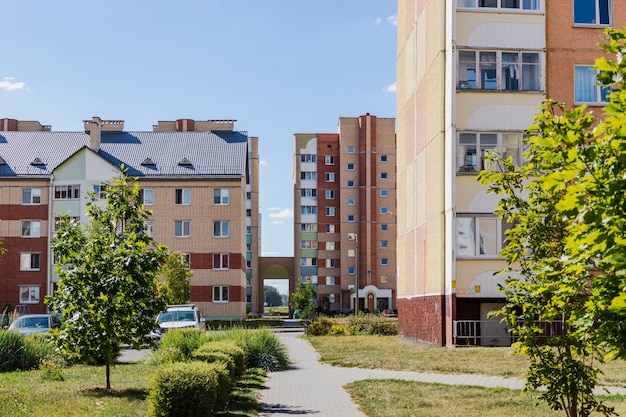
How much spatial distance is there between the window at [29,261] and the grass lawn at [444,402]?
4926cm

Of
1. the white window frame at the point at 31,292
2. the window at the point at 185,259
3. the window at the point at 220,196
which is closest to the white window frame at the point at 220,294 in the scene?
the window at the point at 185,259

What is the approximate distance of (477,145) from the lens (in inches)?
1128

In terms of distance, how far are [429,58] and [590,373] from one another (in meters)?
24.6

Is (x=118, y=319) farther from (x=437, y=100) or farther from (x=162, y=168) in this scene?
(x=162, y=168)

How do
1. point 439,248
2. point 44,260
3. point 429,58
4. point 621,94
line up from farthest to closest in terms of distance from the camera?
point 44,260
point 429,58
point 439,248
point 621,94

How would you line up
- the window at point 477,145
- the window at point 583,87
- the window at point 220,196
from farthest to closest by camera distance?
the window at point 220,196
the window at point 583,87
the window at point 477,145

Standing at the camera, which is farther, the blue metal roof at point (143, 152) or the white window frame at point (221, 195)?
the blue metal roof at point (143, 152)

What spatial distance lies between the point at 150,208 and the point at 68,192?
6713 millimetres

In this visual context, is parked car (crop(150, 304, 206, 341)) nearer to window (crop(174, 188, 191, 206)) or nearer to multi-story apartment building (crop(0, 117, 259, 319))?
multi-story apartment building (crop(0, 117, 259, 319))

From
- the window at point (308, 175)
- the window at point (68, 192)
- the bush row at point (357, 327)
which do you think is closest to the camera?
the bush row at point (357, 327)

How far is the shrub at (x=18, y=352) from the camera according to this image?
66.7 ft

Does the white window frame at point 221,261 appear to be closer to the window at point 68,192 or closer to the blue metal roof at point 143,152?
A: the blue metal roof at point 143,152

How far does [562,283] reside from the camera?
19.5 ft

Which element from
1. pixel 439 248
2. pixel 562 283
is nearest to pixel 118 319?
pixel 562 283
